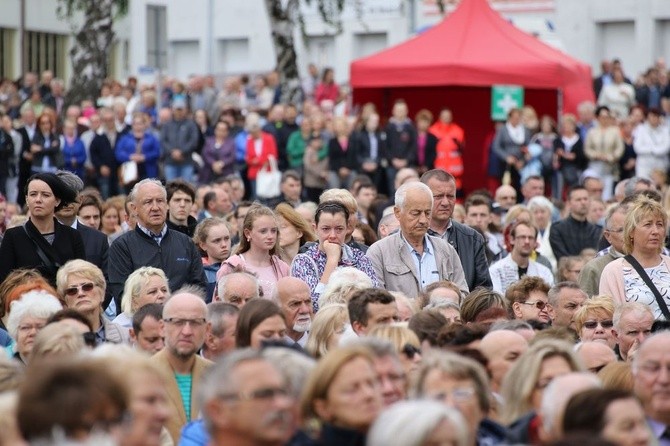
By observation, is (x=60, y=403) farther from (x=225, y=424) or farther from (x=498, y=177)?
(x=498, y=177)

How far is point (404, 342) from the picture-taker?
8344 mm

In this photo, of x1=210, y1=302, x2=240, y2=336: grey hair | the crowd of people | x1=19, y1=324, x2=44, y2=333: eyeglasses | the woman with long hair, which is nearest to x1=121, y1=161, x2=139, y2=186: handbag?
the crowd of people

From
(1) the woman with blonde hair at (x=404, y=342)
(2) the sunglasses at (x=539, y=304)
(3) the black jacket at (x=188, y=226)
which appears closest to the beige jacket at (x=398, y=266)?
(2) the sunglasses at (x=539, y=304)

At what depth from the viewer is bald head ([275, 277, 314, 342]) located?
10352 millimetres

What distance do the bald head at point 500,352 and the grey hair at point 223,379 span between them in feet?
6.89

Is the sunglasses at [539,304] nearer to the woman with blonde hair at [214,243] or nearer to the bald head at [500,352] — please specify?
the woman with blonde hair at [214,243]

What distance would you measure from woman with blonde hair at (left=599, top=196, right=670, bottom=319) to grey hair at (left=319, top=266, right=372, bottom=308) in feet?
6.03

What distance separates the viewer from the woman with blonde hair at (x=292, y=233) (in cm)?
1338

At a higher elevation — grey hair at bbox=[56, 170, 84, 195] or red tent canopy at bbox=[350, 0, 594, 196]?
red tent canopy at bbox=[350, 0, 594, 196]

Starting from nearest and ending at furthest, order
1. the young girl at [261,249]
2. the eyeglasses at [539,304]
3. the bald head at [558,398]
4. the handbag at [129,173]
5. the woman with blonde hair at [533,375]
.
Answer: the bald head at [558,398]
the woman with blonde hair at [533,375]
the eyeglasses at [539,304]
the young girl at [261,249]
the handbag at [129,173]

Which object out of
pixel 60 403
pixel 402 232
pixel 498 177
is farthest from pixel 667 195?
pixel 60 403

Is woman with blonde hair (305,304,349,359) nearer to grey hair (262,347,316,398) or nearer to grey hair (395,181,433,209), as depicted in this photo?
grey hair (262,347,316,398)

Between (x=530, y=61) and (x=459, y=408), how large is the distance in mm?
20364

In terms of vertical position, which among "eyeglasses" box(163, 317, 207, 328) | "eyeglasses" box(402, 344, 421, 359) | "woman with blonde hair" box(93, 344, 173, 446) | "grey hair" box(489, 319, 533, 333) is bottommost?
"grey hair" box(489, 319, 533, 333)
